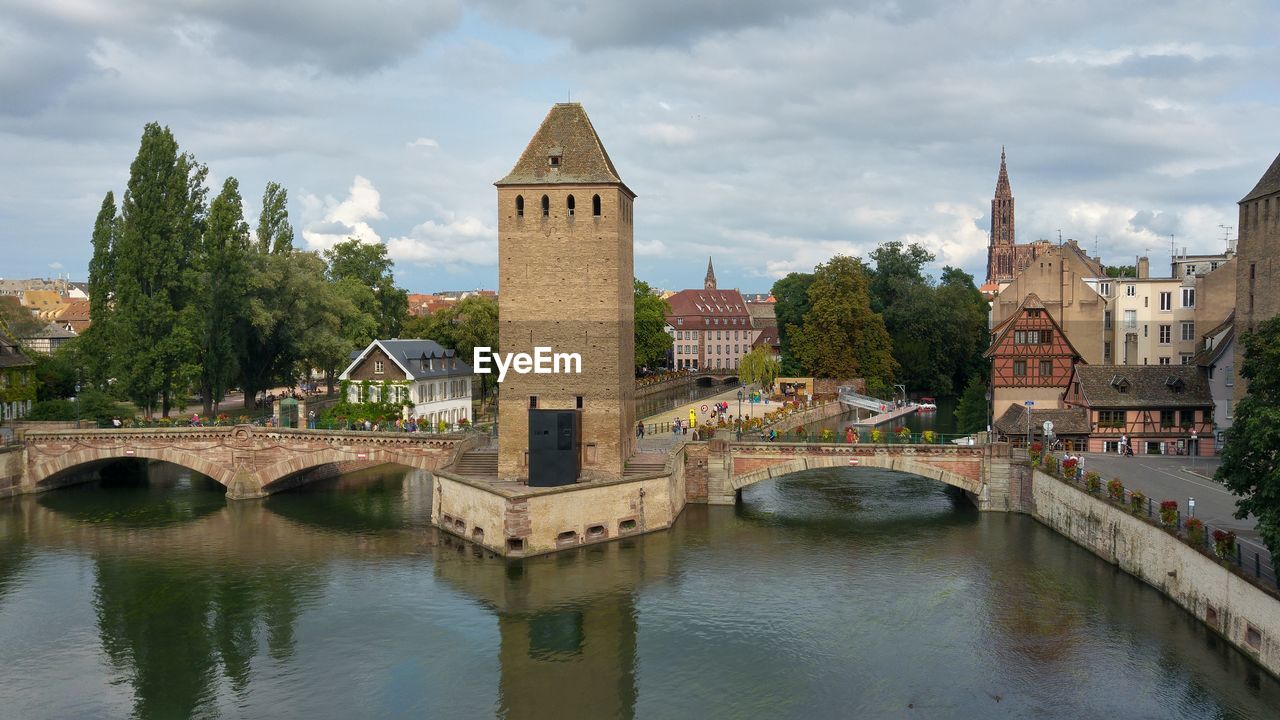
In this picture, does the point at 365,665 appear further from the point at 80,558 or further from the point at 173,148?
the point at 173,148

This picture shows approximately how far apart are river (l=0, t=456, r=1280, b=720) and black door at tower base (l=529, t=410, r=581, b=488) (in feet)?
10.5

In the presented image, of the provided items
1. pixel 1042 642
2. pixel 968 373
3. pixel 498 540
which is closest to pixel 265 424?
pixel 498 540

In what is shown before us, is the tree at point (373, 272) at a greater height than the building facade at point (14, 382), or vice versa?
the tree at point (373, 272)

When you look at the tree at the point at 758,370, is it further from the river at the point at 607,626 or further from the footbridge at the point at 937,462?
the river at the point at 607,626

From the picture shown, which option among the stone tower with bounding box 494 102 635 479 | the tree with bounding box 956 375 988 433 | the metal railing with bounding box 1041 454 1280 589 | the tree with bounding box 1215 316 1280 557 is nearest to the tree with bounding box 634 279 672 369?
the tree with bounding box 956 375 988 433

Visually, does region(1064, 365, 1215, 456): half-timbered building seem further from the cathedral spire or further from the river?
the cathedral spire

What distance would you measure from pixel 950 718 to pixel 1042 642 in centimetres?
634

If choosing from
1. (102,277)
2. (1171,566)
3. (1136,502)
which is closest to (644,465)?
(1136,502)

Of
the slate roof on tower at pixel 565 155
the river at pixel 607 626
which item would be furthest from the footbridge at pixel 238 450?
the slate roof on tower at pixel 565 155

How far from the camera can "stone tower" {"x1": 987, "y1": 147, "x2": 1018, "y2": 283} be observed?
180500mm

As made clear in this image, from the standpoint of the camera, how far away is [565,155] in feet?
134

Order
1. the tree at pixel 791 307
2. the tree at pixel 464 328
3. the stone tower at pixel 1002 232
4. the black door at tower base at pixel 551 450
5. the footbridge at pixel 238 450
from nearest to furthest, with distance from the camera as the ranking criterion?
the black door at tower base at pixel 551 450, the footbridge at pixel 238 450, the tree at pixel 464 328, the tree at pixel 791 307, the stone tower at pixel 1002 232

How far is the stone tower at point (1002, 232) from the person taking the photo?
180500 mm

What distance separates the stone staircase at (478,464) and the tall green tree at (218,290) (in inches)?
820
